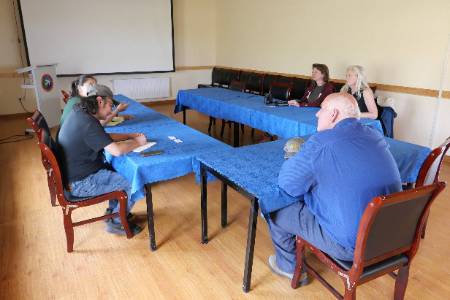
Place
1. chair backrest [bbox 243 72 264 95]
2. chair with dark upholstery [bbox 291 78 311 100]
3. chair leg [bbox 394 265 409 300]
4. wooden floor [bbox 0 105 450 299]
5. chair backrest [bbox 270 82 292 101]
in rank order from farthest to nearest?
chair backrest [bbox 243 72 264 95]
chair with dark upholstery [bbox 291 78 311 100]
chair backrest [bbox 270 82 292 101]
wooden floor [bbox 0 105 450 299]
chair leg [bbox 394 265 409 300]

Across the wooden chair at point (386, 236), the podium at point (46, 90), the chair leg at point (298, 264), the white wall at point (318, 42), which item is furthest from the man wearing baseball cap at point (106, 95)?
the white wall at point (318, 42)

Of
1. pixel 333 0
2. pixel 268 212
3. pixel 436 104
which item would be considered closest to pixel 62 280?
pixel 268 212

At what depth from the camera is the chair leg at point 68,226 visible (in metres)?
2.04

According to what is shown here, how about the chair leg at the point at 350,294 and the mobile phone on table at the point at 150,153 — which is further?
the mobile phone on table at the point at 150,153

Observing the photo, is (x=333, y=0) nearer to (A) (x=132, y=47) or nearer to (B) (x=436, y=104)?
(B) (x=436, y=104)

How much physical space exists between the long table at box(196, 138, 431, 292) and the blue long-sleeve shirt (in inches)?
7.0

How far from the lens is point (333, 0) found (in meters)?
4.64

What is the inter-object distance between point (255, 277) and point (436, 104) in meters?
3.10

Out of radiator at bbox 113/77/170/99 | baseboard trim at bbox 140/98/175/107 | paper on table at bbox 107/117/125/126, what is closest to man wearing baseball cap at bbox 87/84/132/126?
paper on table at bbox 107/117/125/126

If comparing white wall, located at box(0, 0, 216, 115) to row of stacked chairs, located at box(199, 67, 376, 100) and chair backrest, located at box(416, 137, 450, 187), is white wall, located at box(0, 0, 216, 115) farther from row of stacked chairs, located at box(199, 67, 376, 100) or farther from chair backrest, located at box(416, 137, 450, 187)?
chair backrest, located at box(416, 137, 450, 187)

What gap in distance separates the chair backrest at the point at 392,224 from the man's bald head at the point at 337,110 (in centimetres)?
44

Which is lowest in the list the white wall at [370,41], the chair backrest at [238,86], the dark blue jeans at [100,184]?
the dark blue jeans at [100,184]

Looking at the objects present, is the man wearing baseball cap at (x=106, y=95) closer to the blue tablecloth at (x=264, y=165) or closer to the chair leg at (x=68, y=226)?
the chair leg at (x=68, y=226)

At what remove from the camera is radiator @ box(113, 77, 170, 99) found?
6.56 metres
